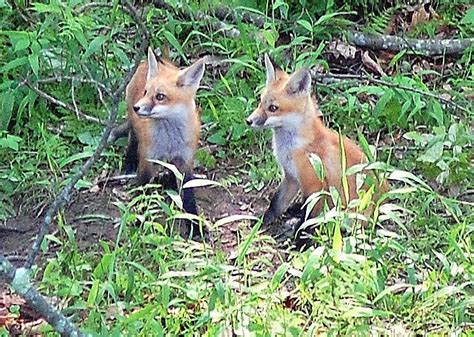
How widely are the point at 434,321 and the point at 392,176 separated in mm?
784

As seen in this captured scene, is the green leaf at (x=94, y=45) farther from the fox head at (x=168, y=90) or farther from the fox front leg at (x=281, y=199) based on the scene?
the fox front leg at (x=281, y=199)

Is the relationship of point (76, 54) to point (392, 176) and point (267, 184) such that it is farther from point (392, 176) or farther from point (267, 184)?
point (392, 176)

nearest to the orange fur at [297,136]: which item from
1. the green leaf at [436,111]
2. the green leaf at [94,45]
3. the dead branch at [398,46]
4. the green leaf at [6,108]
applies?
the green leaf at [436,111]

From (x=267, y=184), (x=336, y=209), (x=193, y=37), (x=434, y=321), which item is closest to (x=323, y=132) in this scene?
(x=267, y=184)

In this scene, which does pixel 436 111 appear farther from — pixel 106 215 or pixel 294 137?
pixel 106 215

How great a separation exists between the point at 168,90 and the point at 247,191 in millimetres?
886

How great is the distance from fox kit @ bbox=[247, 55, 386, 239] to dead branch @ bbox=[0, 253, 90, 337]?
232 cm

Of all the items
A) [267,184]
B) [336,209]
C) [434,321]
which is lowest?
[267,184]

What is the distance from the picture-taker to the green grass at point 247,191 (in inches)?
185

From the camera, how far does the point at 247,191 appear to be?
6.62 metres

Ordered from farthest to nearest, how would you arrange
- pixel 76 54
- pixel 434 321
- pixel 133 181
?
1. pixel 76 54
2. pixel 133 181
3. pixel 434 321

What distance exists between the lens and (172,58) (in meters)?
7.89

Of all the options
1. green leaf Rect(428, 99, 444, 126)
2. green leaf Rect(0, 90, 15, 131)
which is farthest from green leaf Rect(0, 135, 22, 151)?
green leaf Rect(428, 99, 444, 126)

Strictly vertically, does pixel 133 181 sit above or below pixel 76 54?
below
